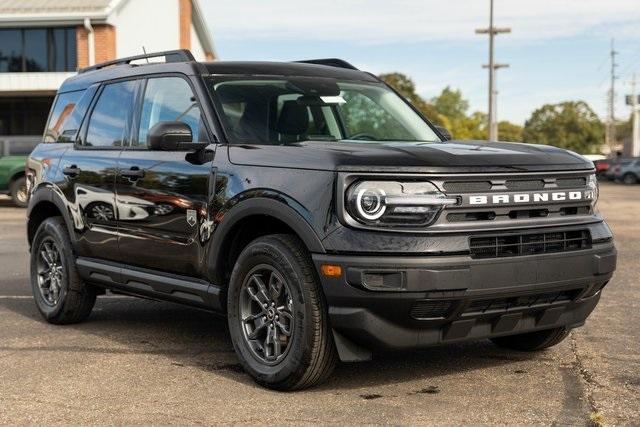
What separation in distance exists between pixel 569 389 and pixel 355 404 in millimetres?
1194

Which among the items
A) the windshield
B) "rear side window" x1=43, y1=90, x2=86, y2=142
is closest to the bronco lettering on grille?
the windshield

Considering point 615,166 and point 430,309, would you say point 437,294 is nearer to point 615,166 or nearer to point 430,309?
point 430,309

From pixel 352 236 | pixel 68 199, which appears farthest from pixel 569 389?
pixel 68 199

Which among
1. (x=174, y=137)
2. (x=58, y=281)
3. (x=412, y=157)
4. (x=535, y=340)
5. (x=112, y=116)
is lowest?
(x=535, y=340)

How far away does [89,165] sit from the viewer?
22.5 feet

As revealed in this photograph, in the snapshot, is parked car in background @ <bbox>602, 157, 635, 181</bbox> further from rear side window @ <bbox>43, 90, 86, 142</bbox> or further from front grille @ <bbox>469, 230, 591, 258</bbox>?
front grille @ <bbox>469, 230, 591, 258</bbox>

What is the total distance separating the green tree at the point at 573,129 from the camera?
12788 centimetres

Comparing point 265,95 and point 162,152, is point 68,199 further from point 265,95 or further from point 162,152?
point 265,95

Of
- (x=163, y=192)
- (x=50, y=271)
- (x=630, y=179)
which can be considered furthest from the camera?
(x=630, y=179)

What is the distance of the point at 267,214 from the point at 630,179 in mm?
52092

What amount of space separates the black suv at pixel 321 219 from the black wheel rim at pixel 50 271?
47 centimetres

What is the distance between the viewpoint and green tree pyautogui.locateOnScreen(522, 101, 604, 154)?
128 meters

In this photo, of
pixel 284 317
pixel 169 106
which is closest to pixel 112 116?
pixel 169 106

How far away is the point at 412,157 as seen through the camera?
15.9 feet
